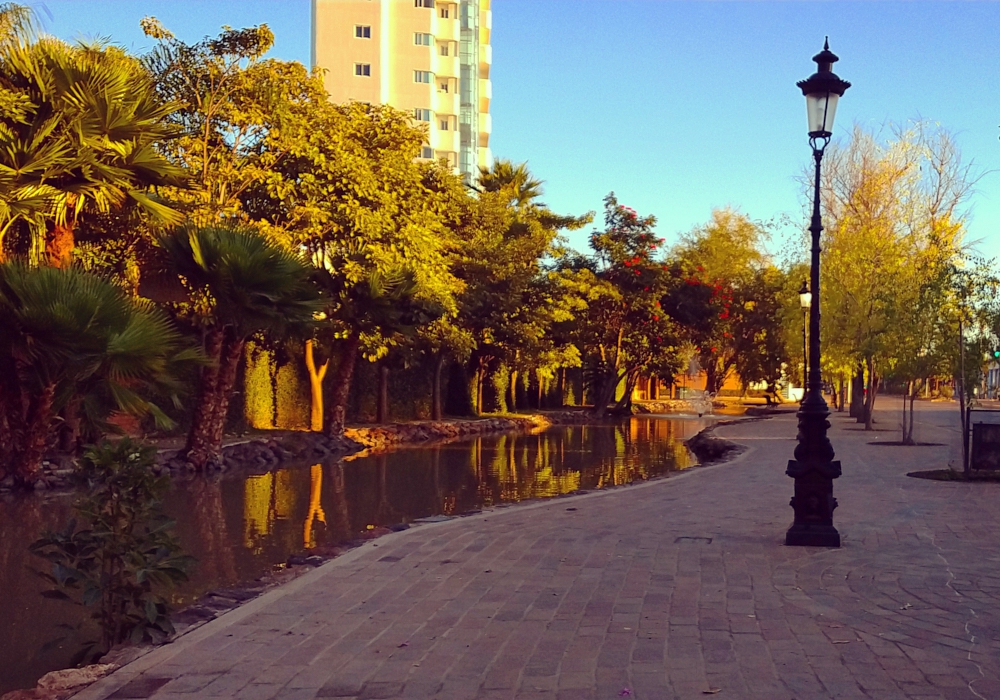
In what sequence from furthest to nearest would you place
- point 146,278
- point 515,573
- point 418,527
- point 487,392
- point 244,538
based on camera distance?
point 487,392
point 146,278
point 244,538
point 418,527
point 515,573

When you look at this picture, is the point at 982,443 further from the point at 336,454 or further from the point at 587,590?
the point at 336,454

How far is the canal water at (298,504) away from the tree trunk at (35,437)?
0.49 m

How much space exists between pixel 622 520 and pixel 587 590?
3.53 metres

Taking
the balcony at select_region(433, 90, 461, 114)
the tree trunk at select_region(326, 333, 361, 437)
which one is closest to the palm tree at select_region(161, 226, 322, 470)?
the tree trunk at select_region(326, 333, 361, 437)

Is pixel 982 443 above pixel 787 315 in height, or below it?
below

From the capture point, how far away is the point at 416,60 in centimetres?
7231

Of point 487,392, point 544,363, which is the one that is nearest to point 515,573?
point 544,363

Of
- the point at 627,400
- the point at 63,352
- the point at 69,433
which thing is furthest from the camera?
the point at 627,400


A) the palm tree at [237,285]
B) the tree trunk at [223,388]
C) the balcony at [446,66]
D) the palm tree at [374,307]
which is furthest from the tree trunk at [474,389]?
the balcony at [446,66]

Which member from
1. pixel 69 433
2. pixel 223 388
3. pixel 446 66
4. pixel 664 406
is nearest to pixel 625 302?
pixel 664 406

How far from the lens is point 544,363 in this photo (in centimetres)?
3578

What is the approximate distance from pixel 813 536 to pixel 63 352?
931 centimetres

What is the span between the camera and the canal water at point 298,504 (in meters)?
7.22

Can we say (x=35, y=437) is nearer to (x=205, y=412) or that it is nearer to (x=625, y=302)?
(x=205, y=412)
